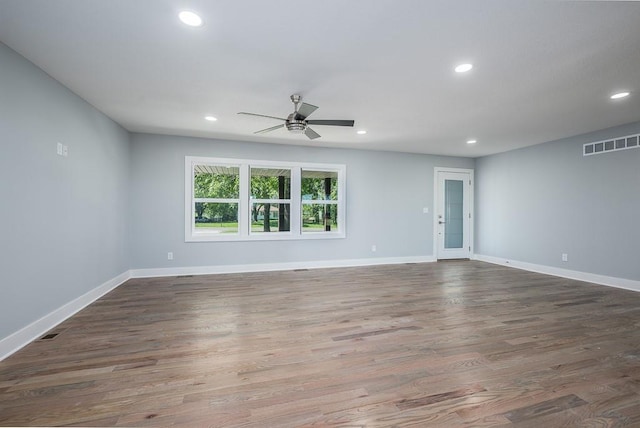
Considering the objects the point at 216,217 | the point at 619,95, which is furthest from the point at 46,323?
the point at 619,95

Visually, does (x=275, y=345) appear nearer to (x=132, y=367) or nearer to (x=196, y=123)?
(x=132, y=367)

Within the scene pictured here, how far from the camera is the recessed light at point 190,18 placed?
2.02m

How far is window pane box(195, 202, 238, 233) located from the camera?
563cm

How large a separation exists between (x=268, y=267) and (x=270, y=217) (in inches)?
39.9

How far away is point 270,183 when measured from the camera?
6000 millimetres

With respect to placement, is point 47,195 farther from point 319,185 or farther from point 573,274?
point 573,274

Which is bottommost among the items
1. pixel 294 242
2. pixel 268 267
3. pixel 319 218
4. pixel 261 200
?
pixel 268 267

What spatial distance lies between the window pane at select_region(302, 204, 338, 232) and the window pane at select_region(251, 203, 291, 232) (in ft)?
1.19

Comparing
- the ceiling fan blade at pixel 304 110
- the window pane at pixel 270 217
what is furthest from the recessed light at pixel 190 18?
the window pane at pixel 270 217

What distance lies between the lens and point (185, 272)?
5.47 m

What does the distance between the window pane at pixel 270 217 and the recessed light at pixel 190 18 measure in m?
3.96

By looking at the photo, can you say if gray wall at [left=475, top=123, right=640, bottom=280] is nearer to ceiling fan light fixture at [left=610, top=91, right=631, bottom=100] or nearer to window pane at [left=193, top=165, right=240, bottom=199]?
ceiling fan light fixture at [left=610, top=91, right=631, bottom=100]

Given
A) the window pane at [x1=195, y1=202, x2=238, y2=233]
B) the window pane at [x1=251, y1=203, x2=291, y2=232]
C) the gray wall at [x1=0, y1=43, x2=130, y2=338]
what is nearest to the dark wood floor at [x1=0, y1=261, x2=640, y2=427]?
the gray wall at [x1=0, y1=43, x2=130, y2=338]

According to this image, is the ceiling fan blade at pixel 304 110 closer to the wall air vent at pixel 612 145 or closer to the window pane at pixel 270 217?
the window pane at pixel 270 217
